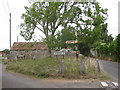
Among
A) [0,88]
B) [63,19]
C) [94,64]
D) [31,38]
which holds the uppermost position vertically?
[63,19]

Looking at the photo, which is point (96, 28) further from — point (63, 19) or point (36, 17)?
point (36, 17)

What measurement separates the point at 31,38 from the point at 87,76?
24.2 ft

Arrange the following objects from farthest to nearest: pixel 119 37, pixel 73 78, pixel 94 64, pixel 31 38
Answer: pixel 119 37, pixel 31 38, pixel 94 64, pixel 73 78

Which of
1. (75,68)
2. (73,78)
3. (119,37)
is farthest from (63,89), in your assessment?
(119,37)

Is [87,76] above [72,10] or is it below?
below

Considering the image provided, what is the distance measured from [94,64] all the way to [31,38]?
6.47 m

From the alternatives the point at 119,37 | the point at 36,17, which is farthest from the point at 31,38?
the point at 119,37

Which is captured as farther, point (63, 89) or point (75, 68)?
point (75, 68)

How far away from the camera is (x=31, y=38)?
16156mm

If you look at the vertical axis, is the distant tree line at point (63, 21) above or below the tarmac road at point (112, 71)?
above

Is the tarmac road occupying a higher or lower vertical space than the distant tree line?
lower

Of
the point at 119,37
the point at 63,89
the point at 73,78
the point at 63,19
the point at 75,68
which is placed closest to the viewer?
the point at 63,89

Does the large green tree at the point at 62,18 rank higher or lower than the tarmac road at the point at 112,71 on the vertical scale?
higher

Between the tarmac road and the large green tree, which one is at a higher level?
the large green tree
